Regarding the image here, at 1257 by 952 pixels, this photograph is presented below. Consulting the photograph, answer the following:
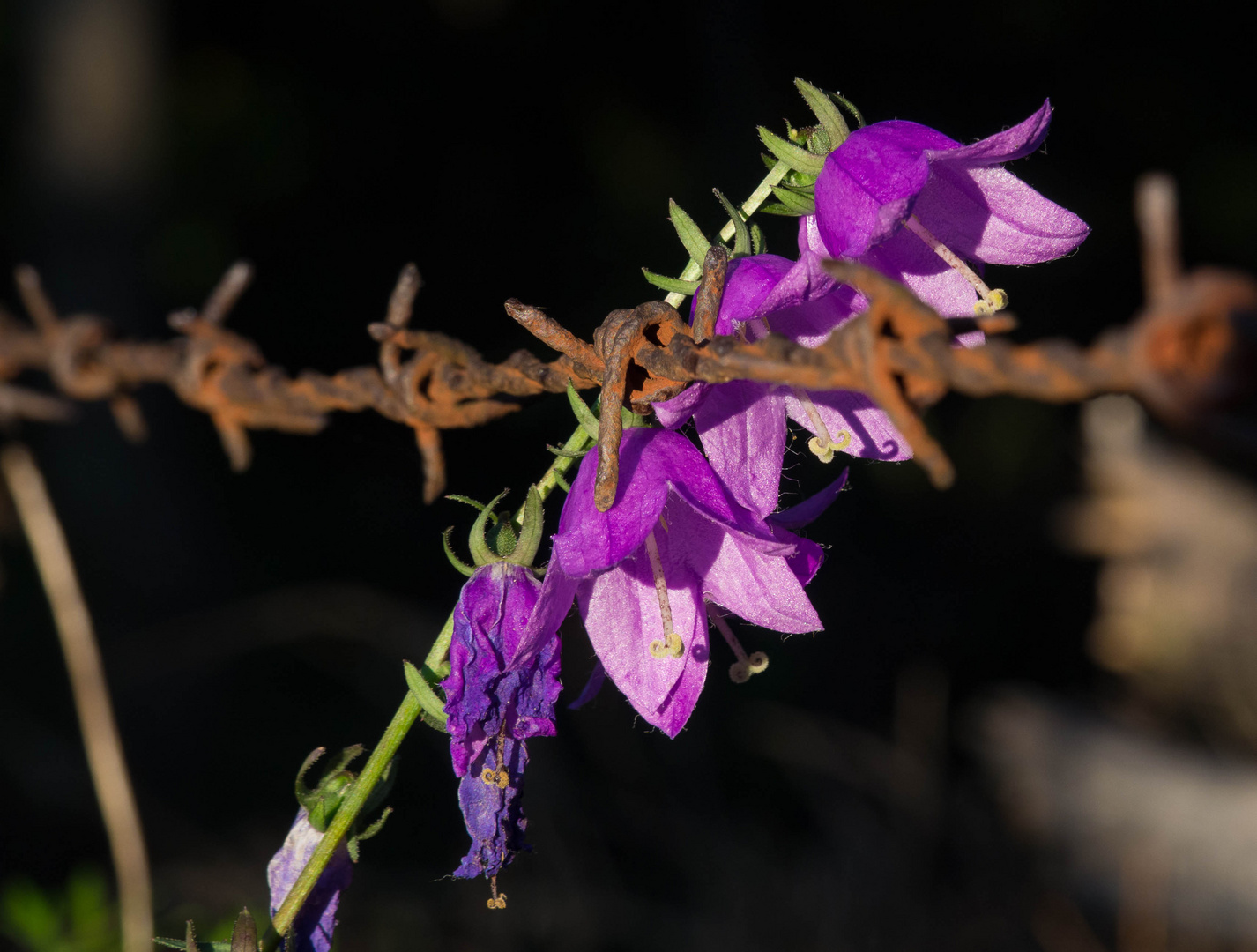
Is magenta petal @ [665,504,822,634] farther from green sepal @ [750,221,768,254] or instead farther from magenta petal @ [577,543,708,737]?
green sepal @ [750,221,768,254]

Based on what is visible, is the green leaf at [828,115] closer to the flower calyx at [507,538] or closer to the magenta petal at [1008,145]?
the magenta petal at [1008,145]

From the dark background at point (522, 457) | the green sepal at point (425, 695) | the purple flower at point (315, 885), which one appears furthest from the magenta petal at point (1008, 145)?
the dark background at point (522, 457)

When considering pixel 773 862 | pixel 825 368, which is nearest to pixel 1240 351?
pixel 825 368

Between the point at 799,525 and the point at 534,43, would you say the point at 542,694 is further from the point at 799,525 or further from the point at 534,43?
the point at 534,43

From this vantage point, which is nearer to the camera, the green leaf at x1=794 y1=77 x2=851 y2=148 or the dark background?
the green leaf at x1=794 y1=77 x2=851 y2=148

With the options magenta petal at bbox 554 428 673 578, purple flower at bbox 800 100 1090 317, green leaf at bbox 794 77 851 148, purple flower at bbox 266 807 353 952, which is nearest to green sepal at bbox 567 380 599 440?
magenta petal at bbox 554 428 673 578

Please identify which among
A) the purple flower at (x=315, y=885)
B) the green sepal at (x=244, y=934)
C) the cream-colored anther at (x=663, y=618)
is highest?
the cream-colored anther at (x=663, y=618)

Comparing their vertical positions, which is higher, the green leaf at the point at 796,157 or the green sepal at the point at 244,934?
the green leaf at the point at 796,157

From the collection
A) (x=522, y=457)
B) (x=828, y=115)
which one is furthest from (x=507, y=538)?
(x=522, y=457)
